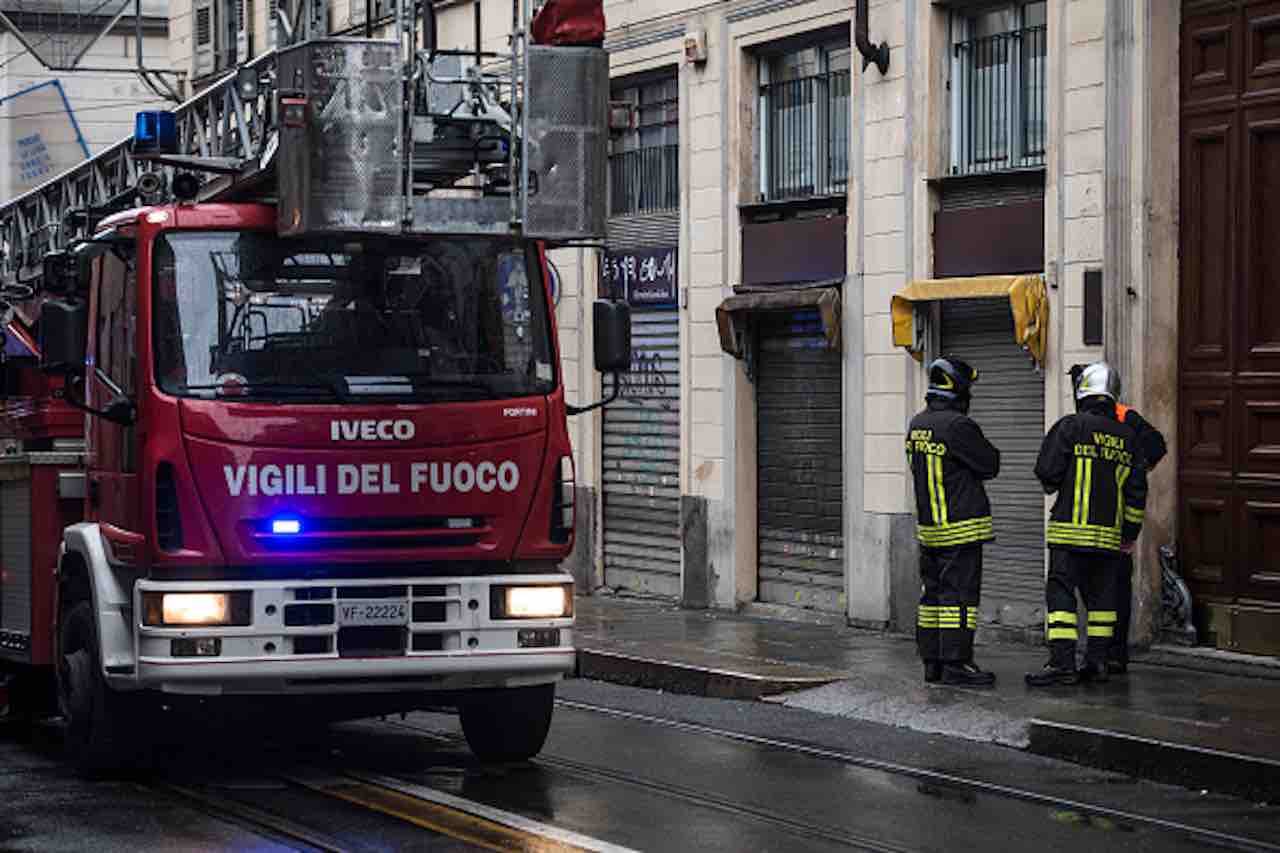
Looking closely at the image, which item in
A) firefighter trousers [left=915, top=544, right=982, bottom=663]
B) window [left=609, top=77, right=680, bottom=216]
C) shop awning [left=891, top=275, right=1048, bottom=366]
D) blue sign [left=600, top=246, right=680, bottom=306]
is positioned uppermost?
window [left=609, top=77, right=680, bottom=216]

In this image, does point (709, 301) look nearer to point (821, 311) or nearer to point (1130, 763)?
point (821, 311)

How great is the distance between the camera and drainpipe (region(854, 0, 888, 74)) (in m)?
17.9

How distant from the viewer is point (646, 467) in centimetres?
2169

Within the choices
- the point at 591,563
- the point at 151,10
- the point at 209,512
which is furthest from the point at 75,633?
the point at 151,10

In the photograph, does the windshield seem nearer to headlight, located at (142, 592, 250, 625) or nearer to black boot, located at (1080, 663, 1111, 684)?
headlight, located at (142, 592, 250, 625)

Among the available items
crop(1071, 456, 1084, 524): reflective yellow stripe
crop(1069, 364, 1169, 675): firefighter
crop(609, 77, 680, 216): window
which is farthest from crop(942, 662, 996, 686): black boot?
crop(609, 77, 680, 216): window

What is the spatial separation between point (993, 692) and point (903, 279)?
4.77 meters

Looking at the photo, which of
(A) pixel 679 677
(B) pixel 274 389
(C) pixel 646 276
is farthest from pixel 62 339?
(C) pixel 646 276

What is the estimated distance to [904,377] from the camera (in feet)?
58.7

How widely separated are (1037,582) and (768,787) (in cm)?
623

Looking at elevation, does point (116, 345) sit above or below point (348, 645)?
above

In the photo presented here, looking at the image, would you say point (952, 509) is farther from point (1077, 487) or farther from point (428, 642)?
point (428, 642)

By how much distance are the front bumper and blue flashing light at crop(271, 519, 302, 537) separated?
0.70ft

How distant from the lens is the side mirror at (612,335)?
39.0ft
